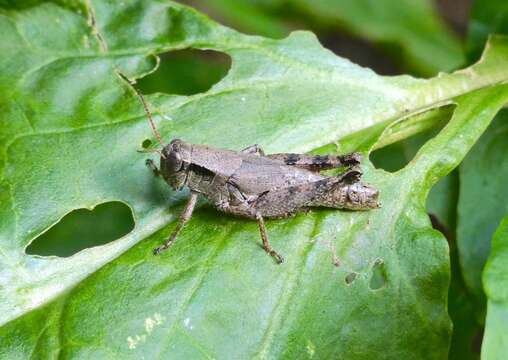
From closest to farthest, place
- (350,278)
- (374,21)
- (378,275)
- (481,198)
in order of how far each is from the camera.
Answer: (350,278) < (378,275) < (481,198) < (374,21)

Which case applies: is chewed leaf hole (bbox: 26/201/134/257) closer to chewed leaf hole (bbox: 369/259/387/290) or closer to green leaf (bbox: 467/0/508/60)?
chewed leaf hole (bbox: 369/259/387/290)

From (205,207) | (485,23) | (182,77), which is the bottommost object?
(182,77)

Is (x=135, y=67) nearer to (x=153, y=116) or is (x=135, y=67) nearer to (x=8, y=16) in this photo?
(x=153, y=116)

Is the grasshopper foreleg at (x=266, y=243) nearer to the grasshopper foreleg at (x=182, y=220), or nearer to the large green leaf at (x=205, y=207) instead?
the large green leaf at (x=205, y=207)

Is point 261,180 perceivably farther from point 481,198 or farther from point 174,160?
point 481,198

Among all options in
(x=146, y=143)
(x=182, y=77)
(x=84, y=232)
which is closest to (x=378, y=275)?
(x=146, y=143)

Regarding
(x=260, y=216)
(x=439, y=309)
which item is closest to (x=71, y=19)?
(x=260, y=216)

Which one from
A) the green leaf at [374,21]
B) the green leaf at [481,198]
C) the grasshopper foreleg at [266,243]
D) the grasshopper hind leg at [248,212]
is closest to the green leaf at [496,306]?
the grasshopper foreleg at [266,243]

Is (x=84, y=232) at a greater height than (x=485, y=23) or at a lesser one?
lesser
